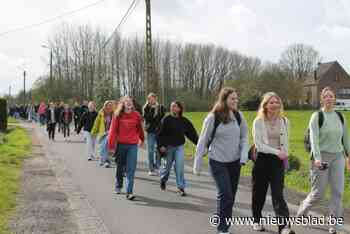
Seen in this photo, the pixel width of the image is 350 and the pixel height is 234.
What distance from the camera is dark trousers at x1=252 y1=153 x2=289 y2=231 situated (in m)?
6.14

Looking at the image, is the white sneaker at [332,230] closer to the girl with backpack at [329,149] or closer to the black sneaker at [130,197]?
the girl with backpack at [329,149]

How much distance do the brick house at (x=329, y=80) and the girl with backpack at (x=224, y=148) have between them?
98.5 meters

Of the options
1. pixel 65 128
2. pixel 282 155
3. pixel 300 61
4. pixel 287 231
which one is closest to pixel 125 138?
pixel 282 155

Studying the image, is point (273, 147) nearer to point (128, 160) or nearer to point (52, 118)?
point (128, 160)

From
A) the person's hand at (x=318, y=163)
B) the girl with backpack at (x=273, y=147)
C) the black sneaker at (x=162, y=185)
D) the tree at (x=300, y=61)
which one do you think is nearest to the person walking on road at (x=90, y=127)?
the black sneaker at (x=162, y=185)

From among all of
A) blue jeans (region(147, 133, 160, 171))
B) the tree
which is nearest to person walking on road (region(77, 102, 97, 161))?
blue jeans (region(147, 133, 160, 171))

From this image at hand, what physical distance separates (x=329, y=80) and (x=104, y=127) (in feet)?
322

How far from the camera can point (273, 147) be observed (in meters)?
6.16

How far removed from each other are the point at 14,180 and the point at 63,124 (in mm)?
13872

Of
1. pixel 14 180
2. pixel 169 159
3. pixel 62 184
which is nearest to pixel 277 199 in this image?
pixel 169 159

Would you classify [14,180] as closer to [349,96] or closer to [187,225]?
[187,225]

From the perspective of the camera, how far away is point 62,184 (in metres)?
10.1

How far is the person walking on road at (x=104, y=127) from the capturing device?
43.4 ft

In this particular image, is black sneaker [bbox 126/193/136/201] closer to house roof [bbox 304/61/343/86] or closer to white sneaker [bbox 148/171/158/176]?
white sneaker [bbox 148/171/158/176]
